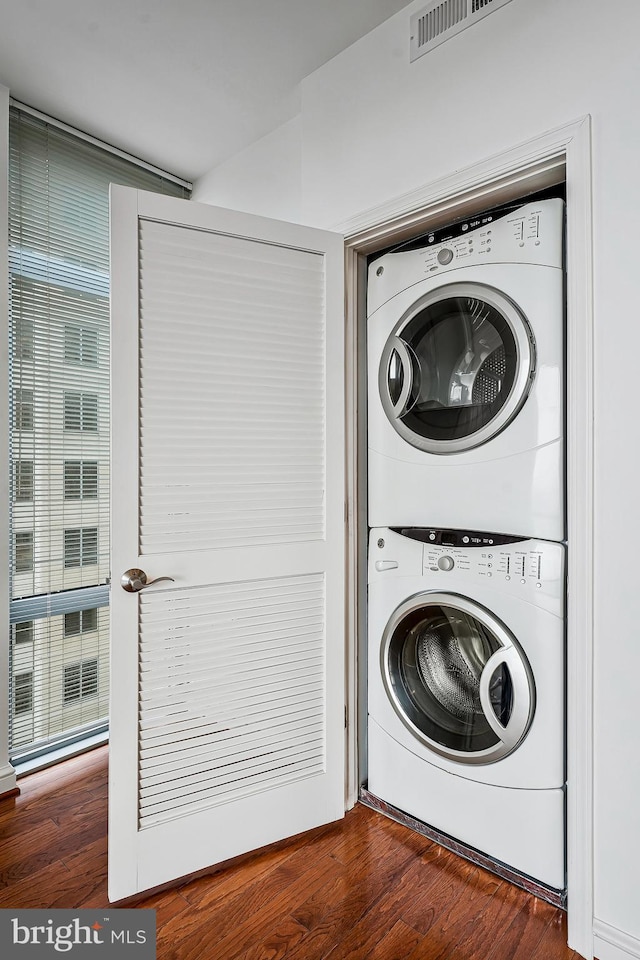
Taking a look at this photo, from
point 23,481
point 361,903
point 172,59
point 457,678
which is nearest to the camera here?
point 361,903

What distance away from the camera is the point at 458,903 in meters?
1.58

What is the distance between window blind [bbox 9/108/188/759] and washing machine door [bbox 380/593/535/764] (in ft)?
4.69

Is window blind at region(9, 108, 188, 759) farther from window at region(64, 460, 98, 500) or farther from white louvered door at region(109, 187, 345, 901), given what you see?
white louvered door at region(109, 187, 345, 901)

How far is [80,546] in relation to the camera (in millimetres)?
2557

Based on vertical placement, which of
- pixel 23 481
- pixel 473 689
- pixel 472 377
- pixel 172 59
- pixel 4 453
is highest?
pixel 172 59

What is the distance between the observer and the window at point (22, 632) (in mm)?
2326

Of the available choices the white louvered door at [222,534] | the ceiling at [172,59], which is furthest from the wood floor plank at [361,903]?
the ceiling at [172,59]

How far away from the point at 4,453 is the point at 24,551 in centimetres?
43

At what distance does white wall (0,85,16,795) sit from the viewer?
2178 mm

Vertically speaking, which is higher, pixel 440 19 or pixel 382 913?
pixel 440 19

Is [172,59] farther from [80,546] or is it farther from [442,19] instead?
[80,546]

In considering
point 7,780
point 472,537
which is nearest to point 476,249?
point 472,537

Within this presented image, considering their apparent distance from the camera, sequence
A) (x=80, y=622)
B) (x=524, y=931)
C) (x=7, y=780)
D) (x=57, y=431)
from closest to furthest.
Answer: (x=524, y=931), (x=7, y=780), (x=57, y=431), (x=80, y=622)

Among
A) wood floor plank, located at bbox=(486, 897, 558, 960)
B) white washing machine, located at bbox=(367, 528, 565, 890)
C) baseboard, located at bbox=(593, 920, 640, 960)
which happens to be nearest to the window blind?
white washing machine, located at bbox=(367, 528, 565, 890)
